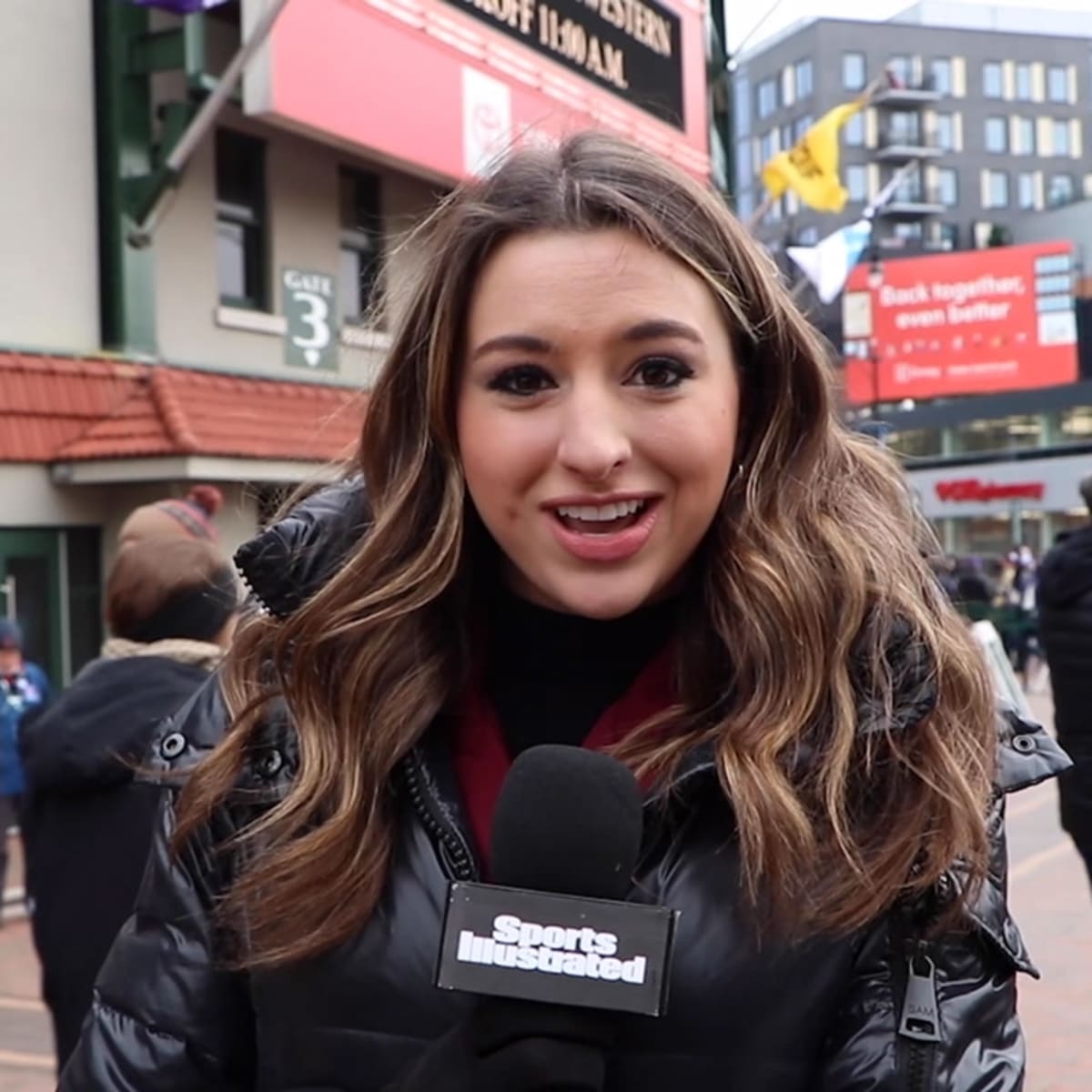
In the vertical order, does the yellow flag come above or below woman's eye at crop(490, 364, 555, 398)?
above

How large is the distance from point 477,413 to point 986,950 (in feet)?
2.36

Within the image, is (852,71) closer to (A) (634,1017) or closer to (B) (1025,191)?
(B) (1025,191)

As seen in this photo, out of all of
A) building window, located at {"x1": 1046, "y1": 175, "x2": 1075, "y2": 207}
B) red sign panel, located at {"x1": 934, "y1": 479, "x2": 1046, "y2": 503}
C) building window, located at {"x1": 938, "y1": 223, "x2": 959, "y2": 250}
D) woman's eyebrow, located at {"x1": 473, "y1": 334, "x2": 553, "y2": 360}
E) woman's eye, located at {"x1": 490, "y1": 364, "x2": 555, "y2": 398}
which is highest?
building window, located at {"x1": 1046, "y1": 175, "x2": 1075, "y2": 207}

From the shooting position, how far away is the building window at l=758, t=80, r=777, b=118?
260 ft

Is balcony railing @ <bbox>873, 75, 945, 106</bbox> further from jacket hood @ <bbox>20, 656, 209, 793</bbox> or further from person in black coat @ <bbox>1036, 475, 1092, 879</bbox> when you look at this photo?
jacket hood @ <bbox>20, 656, 209, 793</bbox>

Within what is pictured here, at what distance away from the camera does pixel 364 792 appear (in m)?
1.60

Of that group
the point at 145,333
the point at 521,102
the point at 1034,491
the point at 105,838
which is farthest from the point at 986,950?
the point at 1034,491

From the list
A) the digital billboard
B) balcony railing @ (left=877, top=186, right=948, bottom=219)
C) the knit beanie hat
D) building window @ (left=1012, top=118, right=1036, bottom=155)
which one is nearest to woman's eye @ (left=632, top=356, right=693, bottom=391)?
the knit beanie hat

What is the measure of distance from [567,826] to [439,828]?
0.75 feet

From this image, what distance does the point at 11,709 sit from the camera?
7770 mm

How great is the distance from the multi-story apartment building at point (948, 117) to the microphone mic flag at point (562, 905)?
3078 inches

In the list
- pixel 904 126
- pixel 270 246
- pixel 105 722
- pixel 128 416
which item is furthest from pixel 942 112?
pixel 105 722

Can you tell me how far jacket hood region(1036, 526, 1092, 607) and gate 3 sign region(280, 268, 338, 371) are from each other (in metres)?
7.44

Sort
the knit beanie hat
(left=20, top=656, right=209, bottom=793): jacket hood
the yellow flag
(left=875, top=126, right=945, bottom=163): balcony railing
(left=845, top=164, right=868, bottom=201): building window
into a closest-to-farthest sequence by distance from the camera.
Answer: (left=20, top=656, right=209, bottom=793): jacket hood, the knit beanie hat, the yellow flag, (left=875, top=126, right=945, bottom=163): balcony railing, (left=845, top=164, right=868, bottom=201): building window
